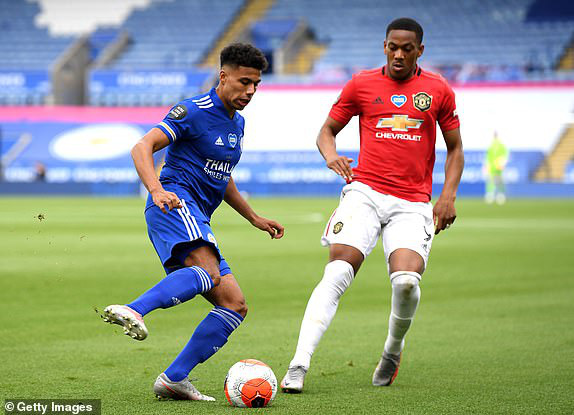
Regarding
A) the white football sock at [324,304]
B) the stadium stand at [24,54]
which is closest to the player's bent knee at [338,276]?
the white football sock at [324,304]

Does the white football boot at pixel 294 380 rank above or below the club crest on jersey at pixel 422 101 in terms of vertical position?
below

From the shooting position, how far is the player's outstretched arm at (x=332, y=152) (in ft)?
18.1

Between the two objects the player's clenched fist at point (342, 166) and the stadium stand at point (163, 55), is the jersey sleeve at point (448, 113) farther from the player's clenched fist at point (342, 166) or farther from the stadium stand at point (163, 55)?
the stadium stand at point (163, 55)

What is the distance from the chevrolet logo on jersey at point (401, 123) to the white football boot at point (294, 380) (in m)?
1.53

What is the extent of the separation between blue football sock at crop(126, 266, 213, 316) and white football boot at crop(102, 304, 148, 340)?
0.51ft

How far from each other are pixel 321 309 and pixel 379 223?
651 mm

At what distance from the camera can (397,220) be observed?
18.6 feet

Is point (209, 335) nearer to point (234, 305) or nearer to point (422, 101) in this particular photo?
point (234, 305)

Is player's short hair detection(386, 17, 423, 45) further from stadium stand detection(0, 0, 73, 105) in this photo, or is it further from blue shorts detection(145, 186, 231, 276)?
stadium stand detection(0, 0, 73, 105)

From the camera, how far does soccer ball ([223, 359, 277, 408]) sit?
4824 millimetres

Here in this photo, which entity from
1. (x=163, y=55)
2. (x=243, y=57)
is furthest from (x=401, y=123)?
(x=163, y=55)

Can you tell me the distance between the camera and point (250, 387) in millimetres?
4832

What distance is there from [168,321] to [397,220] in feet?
10.5

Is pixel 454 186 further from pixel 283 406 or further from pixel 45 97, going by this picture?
pixel 45 97
